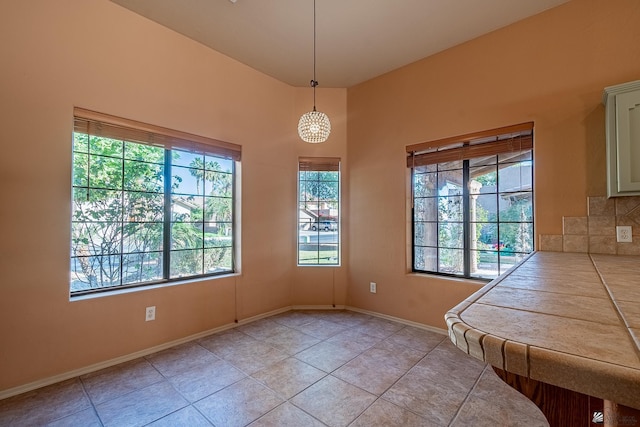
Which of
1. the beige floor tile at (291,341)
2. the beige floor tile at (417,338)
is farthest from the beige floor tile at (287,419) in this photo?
the beige floor tile at (417,338)

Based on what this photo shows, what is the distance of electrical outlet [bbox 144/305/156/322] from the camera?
8.30ft

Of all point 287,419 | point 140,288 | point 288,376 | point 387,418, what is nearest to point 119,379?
point 140,288

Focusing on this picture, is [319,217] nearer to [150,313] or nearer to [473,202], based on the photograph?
[473,202]

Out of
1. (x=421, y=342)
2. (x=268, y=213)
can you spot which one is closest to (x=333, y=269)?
(x=268, y=213)

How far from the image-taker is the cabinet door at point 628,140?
1805mm

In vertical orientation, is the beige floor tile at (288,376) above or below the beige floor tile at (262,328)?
below

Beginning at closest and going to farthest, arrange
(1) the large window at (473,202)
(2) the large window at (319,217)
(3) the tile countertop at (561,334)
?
(3) the tile countertop at (561,334), (1) the large window at (473,202), (2) the large window at (319,217)

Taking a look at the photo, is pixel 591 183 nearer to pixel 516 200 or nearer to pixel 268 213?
pixel 516 200

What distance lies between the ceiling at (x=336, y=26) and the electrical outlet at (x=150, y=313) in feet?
8.48

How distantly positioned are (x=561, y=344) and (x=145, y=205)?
9.74 feet

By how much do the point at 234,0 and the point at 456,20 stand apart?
6.26 feet

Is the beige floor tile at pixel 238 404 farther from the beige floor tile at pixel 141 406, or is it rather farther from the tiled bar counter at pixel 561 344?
the tiled bar counter at pixel 561 344

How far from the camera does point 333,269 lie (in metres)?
3.76

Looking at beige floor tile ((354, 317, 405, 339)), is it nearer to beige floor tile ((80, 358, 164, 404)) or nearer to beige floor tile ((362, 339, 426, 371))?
beige floor tile ((362, 339, 426, 371))
